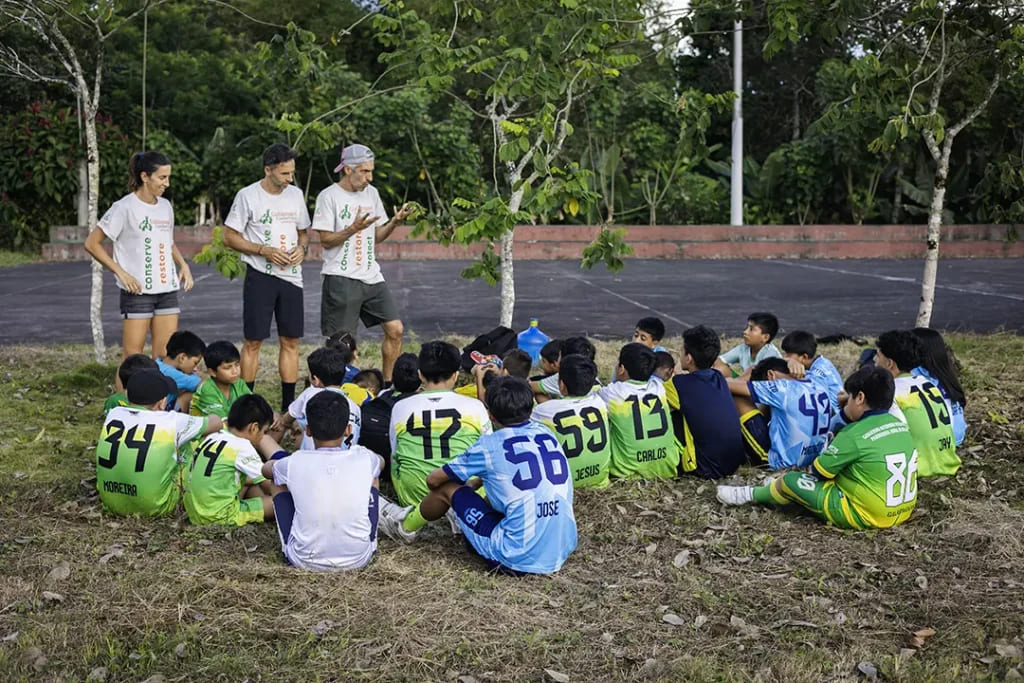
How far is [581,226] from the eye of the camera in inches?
983

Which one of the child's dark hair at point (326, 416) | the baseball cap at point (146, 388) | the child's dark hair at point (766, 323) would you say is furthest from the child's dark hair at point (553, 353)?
the baseball cap at point (146, 388)

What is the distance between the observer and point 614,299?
51.7 ft

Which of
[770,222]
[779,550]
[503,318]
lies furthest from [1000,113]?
[779,550]

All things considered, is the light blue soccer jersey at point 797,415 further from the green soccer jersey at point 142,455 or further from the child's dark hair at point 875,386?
the green soccer jersey at point 142,455

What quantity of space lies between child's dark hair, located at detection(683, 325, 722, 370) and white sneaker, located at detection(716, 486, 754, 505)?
89 cm

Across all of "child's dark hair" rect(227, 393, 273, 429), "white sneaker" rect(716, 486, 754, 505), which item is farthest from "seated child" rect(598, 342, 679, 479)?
"child's dark hair" rect(227, 393, 273, 429)

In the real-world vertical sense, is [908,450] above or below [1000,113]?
below

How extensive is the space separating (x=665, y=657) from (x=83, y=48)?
74.0 ft

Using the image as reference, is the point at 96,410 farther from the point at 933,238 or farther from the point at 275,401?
the point at 933,238

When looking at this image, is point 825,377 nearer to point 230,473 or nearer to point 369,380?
point 369,380

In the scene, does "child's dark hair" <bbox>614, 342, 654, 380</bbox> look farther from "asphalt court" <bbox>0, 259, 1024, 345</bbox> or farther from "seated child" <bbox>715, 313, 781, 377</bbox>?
"asphalt court" <bbox>0, 259, 1024, 345</bbox>

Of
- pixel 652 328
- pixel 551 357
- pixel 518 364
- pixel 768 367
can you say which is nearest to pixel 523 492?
pixel 518 364

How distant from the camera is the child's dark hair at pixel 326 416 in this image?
16.8 feet

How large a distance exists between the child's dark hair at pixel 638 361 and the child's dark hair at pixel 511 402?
4.46ft
